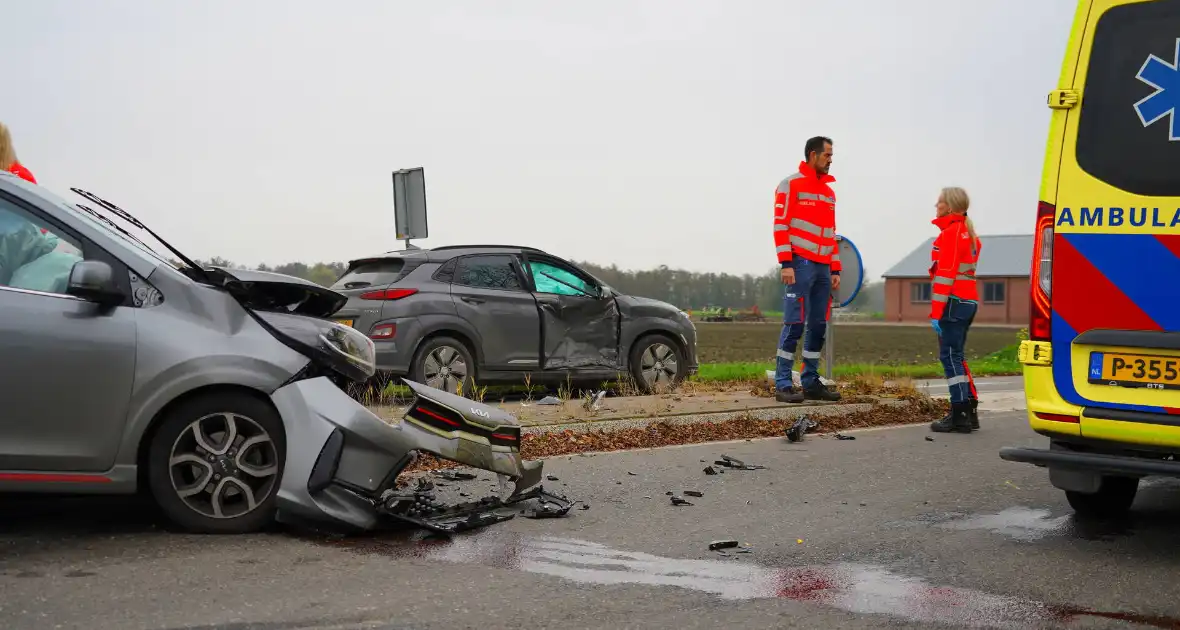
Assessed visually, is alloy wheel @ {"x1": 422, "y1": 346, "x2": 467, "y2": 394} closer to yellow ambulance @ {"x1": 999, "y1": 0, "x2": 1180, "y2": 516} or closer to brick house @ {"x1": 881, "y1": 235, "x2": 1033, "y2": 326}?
yellow ambulance @ {"x1": 999, "y1": 0, "x2": 1180, "y2": 516}

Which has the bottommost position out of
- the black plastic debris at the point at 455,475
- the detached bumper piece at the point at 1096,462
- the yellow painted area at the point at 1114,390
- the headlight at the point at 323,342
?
the black plastic debris at the point at 455,475

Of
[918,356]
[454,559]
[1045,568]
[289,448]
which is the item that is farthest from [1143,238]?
[918,356]

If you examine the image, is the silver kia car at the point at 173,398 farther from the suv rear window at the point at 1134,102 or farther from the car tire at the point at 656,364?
the car tire at the point at 656,364

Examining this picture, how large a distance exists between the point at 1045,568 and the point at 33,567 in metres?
4.26

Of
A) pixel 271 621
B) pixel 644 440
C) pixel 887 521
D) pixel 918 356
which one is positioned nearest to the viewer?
pixel 271 621

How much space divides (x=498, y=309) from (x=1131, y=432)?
7735mm

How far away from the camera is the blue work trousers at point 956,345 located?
10.1 metres

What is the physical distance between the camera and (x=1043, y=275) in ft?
18.9

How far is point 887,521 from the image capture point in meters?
A: 6.26

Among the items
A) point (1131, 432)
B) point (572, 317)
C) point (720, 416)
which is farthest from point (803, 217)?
point (1131, 432)

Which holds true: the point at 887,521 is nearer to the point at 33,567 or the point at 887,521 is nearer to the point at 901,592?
the point at 901,592

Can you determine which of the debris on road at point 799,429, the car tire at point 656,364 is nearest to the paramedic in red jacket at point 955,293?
the debris on road at point 799,429

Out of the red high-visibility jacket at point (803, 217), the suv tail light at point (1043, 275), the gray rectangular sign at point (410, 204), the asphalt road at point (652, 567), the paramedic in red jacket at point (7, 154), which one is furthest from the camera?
the gray rectangular sign at point (410, 204)

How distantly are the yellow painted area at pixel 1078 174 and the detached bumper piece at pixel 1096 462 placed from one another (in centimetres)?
104
